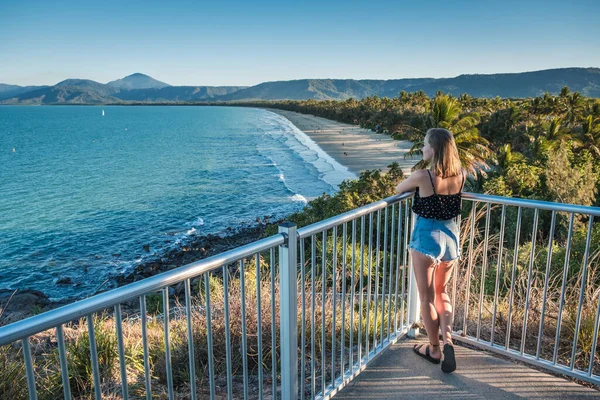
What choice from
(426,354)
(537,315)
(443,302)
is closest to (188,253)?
(537,315)

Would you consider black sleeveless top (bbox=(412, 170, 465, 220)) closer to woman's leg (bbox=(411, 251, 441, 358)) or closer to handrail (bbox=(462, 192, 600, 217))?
woman's leg (bbox=(411, 251, 441, 358))

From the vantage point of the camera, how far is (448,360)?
3469 mm

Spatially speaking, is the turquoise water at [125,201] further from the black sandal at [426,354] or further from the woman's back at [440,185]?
the woman's back at [440,185]

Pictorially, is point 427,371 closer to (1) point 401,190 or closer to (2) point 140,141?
(1) point 401,190

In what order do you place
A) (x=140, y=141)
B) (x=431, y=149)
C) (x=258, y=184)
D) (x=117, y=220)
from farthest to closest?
(x=140, y=141)
(x=258, y=184)
(x=117, y=220)
(x=431, y=149)

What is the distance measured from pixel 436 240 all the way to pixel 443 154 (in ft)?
1.95

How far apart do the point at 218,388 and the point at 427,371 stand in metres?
1.59

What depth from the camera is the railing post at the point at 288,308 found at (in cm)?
243

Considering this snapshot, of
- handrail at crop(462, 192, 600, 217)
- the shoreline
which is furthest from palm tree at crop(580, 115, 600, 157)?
handrail at crop(462, 192, 600, 217)

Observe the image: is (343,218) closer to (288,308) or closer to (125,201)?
(288,308)

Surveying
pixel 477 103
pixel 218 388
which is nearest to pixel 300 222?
pixel 218 388

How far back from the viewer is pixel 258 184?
32.8 metres

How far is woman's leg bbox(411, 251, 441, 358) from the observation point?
3332 millimetres

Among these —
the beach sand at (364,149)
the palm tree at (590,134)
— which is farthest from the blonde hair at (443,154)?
the beach sand at (364,149)
